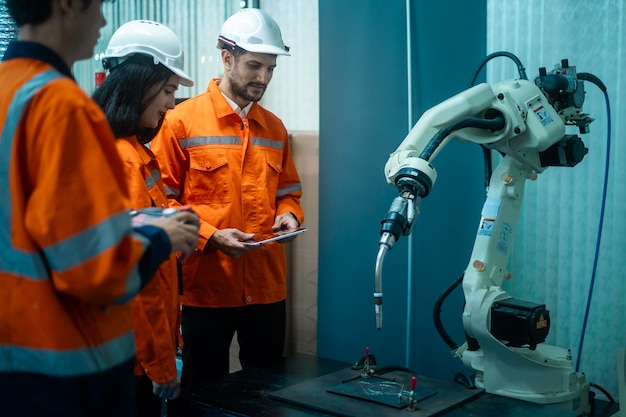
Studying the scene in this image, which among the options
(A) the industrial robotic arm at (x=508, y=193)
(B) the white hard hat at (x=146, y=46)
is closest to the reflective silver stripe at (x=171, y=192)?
(B) the white hard hat at (x=146, y=46)

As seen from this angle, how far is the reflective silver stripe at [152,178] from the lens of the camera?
1.86m

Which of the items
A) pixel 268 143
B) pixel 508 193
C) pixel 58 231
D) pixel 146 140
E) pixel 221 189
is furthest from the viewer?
pixel 268 143

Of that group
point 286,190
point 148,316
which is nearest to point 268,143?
point 286,190

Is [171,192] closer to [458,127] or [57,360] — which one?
[458,127]

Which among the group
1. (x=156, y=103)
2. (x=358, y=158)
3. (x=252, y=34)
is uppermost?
(x=252, y=34)

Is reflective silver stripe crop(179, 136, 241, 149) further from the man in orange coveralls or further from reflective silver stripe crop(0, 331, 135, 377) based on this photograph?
reflective silver stripe crop(0, 331, 135, 377)

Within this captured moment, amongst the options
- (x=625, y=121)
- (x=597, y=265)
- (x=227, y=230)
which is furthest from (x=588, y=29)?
(x=227, y=230)

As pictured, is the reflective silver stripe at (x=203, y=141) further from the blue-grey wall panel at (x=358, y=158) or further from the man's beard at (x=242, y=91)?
the blue-grey wall panel at (x=358, y=158)

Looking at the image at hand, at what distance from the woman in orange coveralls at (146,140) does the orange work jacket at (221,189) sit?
1.19 feet

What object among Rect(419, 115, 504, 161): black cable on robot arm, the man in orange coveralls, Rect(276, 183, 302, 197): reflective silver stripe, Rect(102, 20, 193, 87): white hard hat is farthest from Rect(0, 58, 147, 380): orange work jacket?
Rect(276, 183, 302, 197): reflective silver stripe

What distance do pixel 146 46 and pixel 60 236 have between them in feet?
3.64

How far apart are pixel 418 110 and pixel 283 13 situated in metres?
1.36

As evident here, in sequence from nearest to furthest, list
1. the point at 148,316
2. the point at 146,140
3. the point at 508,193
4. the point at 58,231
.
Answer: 1. the point at 58,231
2. the point at 148,316
3. the point at 146,140
4. the point at 508,193

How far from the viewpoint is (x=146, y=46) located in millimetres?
2037
